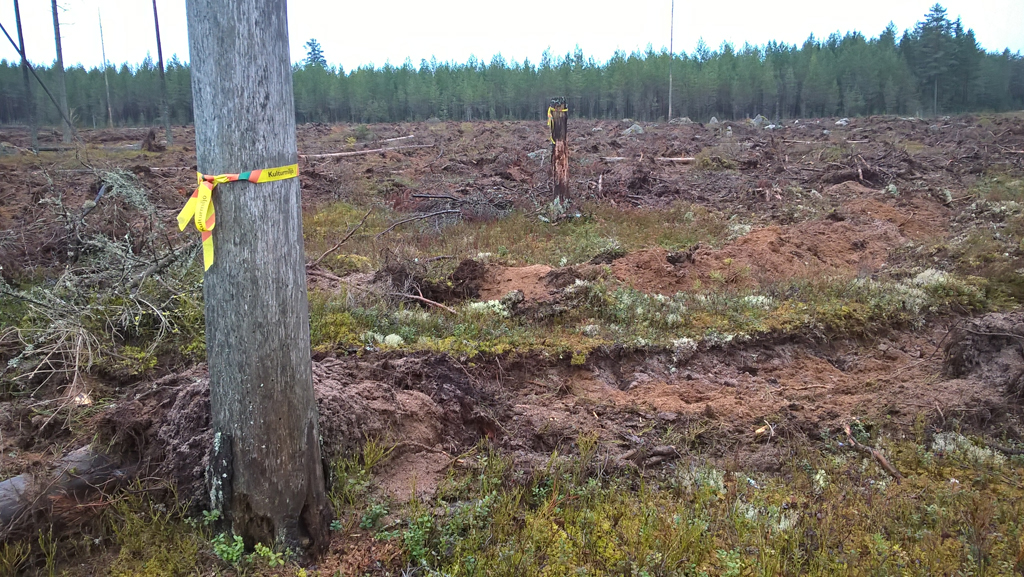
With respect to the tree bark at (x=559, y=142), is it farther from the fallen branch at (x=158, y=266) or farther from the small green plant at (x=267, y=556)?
the small green plant at (x=267, y=556)

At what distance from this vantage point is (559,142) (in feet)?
40.8

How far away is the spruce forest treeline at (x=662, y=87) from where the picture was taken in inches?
2288

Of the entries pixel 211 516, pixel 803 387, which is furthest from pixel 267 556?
pixel 803 387

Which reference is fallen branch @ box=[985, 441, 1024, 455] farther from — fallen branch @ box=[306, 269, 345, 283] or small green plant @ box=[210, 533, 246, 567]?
fallen branch @ box=[306, 269, 345, 283]

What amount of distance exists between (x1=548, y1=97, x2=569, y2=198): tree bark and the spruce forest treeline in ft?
180

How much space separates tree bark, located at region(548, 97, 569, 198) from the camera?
1218 centimetres

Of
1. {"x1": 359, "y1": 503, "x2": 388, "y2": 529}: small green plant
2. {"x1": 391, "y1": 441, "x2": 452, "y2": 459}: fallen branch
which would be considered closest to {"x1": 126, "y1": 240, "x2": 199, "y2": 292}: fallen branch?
{"x1": 391, "y1": 441, "x2": 452, "y2": 459}: fallen branch

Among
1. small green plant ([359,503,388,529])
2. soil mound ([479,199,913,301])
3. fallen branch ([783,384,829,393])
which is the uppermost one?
soil mound ([479,199,913,301])

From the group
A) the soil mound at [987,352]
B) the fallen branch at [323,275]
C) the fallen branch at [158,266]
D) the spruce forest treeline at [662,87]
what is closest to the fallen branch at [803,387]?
the soil mound at [987,352]

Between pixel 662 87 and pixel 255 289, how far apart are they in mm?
69847

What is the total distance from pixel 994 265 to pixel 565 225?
6.57m

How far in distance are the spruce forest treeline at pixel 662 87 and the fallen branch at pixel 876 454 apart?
206 feet

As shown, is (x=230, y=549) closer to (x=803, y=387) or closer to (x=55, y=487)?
(x=55, y=487)

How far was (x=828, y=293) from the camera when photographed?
22.0 ft
